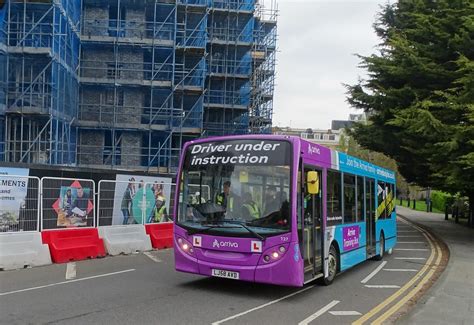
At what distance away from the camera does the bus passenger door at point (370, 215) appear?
42.5 feet

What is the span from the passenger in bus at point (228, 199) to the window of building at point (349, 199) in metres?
3.39

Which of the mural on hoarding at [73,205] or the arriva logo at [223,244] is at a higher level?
the mural on hoarding at [73,205]

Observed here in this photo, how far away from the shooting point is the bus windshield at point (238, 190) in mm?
8484

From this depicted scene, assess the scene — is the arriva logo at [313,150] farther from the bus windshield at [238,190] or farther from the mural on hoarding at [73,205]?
the mural on hoarding at [73,205]

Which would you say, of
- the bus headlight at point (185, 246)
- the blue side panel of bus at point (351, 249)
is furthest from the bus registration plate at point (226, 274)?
the blue side panel of bus at point (351, 249)

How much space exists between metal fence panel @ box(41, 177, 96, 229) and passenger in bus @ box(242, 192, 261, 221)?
5.52 metres

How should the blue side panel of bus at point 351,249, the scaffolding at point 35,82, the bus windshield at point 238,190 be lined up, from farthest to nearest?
the scaffolding at point 35,82
the blue side panel of bus at point 351,249
the bus windshield at point 238,190

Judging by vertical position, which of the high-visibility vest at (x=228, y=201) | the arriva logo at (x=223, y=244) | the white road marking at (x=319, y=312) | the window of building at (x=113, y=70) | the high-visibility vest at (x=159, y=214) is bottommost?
the white road marking at (x=319, y=312)

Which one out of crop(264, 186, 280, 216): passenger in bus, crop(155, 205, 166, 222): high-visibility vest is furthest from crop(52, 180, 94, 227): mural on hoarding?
crop(264, 186, 280, 216): passenger in bus

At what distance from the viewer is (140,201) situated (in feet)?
51.5

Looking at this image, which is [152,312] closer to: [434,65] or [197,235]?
[197,235]

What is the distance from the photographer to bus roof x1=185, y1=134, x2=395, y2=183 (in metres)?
8.93

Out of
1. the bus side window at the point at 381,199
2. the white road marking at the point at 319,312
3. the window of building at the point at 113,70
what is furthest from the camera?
the window of building at the point at 113,70

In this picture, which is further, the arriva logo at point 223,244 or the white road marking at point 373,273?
the white road marking at point 373,273
